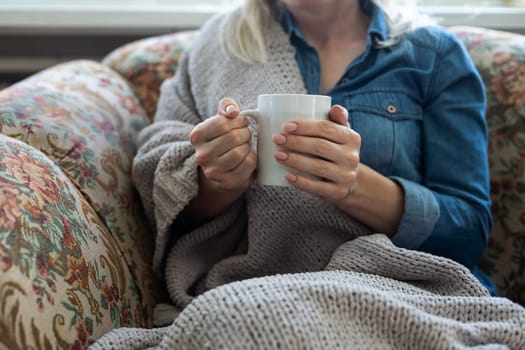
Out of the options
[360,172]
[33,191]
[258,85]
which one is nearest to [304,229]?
[360,172]

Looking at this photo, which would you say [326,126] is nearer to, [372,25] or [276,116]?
[276,116]

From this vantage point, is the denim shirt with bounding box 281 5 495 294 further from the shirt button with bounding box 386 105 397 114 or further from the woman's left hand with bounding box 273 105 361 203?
the woman's left hand with bounding box 273 105 361 203

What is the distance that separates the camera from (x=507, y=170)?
1.01 m

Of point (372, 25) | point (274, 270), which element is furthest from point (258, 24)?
point (274, 270)

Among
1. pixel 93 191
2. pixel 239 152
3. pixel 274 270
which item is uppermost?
pixel 239 152

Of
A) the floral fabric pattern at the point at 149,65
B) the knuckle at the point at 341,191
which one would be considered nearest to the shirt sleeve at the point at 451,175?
the knuckle at the point at 341,191

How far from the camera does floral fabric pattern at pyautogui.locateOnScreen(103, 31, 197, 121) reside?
115 centimetres

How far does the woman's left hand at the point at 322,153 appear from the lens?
646mm

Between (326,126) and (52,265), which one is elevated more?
(326,126)

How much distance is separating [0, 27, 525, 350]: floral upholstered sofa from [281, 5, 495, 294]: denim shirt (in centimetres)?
16

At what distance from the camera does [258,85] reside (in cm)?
89

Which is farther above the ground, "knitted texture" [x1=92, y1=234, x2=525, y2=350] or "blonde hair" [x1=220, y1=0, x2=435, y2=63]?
"blonde hair" [x1=220, y1=0, x2=435, y2=63]

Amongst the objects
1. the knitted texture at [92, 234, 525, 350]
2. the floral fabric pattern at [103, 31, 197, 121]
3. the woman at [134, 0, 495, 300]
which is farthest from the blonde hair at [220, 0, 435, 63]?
the knitted texture at [92, 234, 525, 350]

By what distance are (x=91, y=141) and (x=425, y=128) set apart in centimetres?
52
